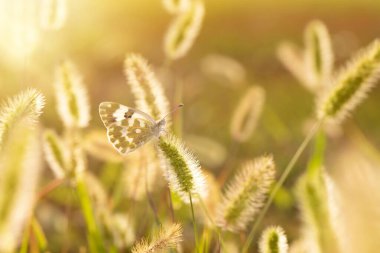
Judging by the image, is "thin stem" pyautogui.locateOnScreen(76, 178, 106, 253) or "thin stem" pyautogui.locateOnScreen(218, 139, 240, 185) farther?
"thin stem" pyautogui.locateOnScreen(218, 139, 240, 185)

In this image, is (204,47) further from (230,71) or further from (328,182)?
(328,182)

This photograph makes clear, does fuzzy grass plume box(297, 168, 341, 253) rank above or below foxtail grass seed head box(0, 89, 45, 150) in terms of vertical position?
below

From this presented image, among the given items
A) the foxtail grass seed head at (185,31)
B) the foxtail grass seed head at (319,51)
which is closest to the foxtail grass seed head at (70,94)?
the foxtail grass seed head at (185,31)

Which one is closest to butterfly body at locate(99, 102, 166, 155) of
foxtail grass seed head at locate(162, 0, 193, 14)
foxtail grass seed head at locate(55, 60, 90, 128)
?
foxtail grass seed head at locate(55, 60, 90, 128)

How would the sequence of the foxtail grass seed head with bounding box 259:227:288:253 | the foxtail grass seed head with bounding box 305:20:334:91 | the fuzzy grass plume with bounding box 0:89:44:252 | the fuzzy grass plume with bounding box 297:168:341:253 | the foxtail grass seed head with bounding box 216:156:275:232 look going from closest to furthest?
the fuzzy grass plume with bounding box 0:89:44:252 < the fuzzy grass plume with bounding box 297:168:341:253 < the foxtail grass seed head with bounding box 259:227:288:253 < the foxtail grass seed head with bounding box 216:156:275:232 < the foxtail grass seed head with bounding box 305:20:334:91

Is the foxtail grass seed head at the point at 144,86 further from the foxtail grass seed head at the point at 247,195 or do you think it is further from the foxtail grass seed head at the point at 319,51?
the foxtail grass seed head at the point at 319,51

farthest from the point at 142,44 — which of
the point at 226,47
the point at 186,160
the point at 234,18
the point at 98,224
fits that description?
the point at 186,160

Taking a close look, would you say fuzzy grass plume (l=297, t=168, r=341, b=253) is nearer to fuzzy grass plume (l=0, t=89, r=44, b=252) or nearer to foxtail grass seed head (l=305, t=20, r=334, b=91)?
fuzzy grass plume (l=0, t=89, r=44, b=252)

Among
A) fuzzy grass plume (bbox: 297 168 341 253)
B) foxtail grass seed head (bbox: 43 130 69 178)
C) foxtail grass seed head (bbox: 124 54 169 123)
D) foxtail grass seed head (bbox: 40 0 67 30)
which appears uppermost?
foxtail grass seed head (bbox: 40 0 67 30)
